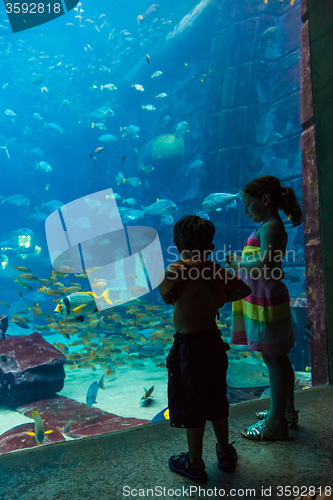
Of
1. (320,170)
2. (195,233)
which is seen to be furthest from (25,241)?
(195,233)

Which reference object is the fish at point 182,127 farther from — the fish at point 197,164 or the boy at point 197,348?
the boy at point 197,348

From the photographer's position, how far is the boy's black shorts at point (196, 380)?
1.29m

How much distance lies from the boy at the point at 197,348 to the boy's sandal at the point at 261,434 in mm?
261

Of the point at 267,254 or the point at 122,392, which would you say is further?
the point at 122,392

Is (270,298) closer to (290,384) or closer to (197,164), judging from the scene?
(290,384)

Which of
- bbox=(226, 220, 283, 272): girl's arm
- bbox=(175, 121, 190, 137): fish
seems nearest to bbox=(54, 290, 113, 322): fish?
bbox=(226, 220, 283, 272): girl's arm

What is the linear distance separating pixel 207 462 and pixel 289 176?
13.3 metres

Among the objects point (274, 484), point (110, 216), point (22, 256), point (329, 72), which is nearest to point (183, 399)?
point (274, 484)

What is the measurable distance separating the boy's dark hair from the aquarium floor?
3.19 ft

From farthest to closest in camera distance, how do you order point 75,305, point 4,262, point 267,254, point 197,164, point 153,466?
point 4,262 → point 197,164 → point 75,305 → point 267,254 → point 153,466

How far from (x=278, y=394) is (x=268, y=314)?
0.40 metres

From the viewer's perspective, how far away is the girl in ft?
5.27

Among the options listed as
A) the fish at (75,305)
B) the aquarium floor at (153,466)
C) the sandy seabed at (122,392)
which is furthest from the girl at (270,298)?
the sandy seabed at (122,392)

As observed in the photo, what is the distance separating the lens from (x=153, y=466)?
143cm
